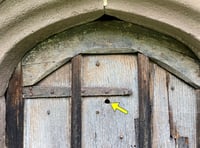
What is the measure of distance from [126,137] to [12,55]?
49 cm

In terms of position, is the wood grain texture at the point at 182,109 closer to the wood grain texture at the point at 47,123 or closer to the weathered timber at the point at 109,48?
the weathered timber at the point at 109,48

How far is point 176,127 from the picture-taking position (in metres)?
1.37

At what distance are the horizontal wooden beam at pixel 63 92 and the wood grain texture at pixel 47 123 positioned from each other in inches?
0.8

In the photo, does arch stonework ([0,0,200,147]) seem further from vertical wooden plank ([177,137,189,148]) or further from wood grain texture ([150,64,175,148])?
vertical wooden plank ([177,137,189,148])

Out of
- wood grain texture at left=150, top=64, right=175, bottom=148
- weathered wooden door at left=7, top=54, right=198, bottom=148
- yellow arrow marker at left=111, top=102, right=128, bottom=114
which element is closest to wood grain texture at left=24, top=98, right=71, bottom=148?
weathered wooden door at left=7, top=54, right=198, bottom=148

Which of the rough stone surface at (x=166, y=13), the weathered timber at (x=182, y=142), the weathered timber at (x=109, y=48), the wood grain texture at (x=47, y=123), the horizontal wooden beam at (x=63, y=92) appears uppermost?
the rough stone surface at (x=166, y=13)

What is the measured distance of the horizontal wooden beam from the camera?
1369 millimetres

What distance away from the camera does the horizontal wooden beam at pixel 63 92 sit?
1369 millimetres

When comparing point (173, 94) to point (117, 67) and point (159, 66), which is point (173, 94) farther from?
point (117, 67)

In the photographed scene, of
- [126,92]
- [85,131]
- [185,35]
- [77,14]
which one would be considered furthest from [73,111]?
[185,35]

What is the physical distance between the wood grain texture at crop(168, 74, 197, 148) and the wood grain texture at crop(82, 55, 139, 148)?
0.13 meters

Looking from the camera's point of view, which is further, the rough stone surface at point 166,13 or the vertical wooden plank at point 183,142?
the vertical wooden plank at point 183,142

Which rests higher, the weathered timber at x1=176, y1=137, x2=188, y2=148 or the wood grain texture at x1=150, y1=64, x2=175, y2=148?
the wood grain texture at x1=150, y1=64, x2=175, y2=148

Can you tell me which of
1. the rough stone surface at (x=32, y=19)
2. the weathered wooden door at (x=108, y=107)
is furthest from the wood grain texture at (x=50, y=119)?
the rough stone surface at (x=32, y=19)
